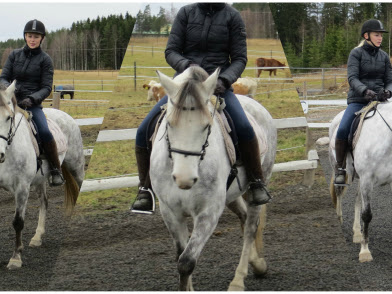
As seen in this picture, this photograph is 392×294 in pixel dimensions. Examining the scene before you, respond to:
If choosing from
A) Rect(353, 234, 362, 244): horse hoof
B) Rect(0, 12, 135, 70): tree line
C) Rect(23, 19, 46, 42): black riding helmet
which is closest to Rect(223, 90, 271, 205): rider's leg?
Rect(0, 12, 135, 70): tree line

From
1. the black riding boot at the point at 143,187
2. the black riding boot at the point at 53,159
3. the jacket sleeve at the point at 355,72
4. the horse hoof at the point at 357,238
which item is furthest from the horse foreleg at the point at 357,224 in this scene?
the black riding boot at the point at 143,187

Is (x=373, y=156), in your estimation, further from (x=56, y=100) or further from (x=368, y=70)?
(x=56, y=100)

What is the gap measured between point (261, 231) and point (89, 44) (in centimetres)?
160

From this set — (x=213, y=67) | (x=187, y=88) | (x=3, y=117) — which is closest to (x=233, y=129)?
(x=213, y=67)

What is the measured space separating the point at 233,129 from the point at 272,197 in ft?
2.07

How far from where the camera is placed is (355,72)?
Result: 573 centimetres

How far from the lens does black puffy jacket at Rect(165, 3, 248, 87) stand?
Result: 3.30 metres

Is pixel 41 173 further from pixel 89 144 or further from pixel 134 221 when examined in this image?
pixel 134 221

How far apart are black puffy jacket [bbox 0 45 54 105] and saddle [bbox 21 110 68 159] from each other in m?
0.49

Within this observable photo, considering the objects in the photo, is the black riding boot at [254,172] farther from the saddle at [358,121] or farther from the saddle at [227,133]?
the saddle at [358,121]

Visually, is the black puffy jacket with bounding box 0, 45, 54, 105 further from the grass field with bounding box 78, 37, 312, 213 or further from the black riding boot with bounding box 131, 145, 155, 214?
the black riding boot with bounding box 131, 145, 155, 214

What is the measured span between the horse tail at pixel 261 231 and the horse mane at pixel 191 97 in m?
1.13

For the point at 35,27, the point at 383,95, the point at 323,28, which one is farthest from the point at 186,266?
the point at 383,95

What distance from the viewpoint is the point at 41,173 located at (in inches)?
225
